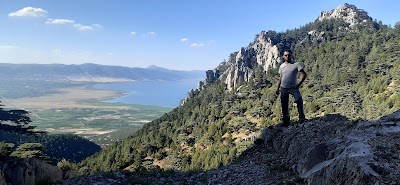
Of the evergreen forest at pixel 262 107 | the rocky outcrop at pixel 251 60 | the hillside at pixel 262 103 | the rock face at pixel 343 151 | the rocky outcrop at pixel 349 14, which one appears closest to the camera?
the rock face at pixel 343 151

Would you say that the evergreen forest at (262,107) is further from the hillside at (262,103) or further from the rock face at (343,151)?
the rock face at (343,151)

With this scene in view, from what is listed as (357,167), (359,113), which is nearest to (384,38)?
(359,113)

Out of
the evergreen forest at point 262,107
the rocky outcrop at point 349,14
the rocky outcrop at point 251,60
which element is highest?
the rocky outcrop at point 349,14

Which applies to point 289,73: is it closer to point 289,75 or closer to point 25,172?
point 289,75

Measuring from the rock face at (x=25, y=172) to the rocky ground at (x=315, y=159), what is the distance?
18.9ft

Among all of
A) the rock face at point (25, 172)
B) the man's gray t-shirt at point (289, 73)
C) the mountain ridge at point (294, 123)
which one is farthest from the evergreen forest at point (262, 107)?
the man's gray t-shirt at point (289, 73)

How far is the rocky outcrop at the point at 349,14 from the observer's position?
6535 inches

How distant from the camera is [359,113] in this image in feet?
202

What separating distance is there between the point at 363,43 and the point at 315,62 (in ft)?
52.4

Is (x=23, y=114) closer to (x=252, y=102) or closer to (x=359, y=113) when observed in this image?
(x=359, y=113)

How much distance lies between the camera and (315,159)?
9.27m

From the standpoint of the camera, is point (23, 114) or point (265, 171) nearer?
point (265, 171)

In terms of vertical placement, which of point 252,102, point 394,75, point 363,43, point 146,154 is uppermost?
point 363,43

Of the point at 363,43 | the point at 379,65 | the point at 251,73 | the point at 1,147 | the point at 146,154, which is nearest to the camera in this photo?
the point at 1,147
